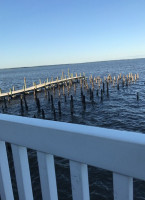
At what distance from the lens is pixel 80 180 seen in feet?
3.50

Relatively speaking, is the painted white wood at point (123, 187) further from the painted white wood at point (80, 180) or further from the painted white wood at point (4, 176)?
the painted white wood at point (4, 176)

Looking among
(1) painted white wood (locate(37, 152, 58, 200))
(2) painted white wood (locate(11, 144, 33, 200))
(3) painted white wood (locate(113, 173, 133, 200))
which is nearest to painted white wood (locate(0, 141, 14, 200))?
(2) painted white wood (locate(11, 144, 33, 200))

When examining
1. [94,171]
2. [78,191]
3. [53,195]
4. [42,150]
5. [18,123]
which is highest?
[18,123]

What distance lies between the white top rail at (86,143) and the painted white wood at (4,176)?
0.48 feet

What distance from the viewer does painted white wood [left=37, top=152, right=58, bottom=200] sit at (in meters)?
1.18

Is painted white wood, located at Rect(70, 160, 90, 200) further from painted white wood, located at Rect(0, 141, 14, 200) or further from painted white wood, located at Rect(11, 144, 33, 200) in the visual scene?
painted white wood, located at Rect(0, 141, 14, 200)

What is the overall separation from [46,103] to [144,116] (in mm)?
15368

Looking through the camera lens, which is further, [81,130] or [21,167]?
[21,167]

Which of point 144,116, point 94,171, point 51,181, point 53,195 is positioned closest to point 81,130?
point 51,181

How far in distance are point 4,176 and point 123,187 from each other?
97 centimetres

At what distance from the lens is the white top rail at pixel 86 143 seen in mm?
885

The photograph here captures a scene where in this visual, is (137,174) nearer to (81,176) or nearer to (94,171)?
(81,176)

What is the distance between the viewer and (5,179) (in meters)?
1.44

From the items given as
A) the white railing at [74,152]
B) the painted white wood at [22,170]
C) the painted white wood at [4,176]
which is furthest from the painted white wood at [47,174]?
→ the painted white wood at [4,176]
